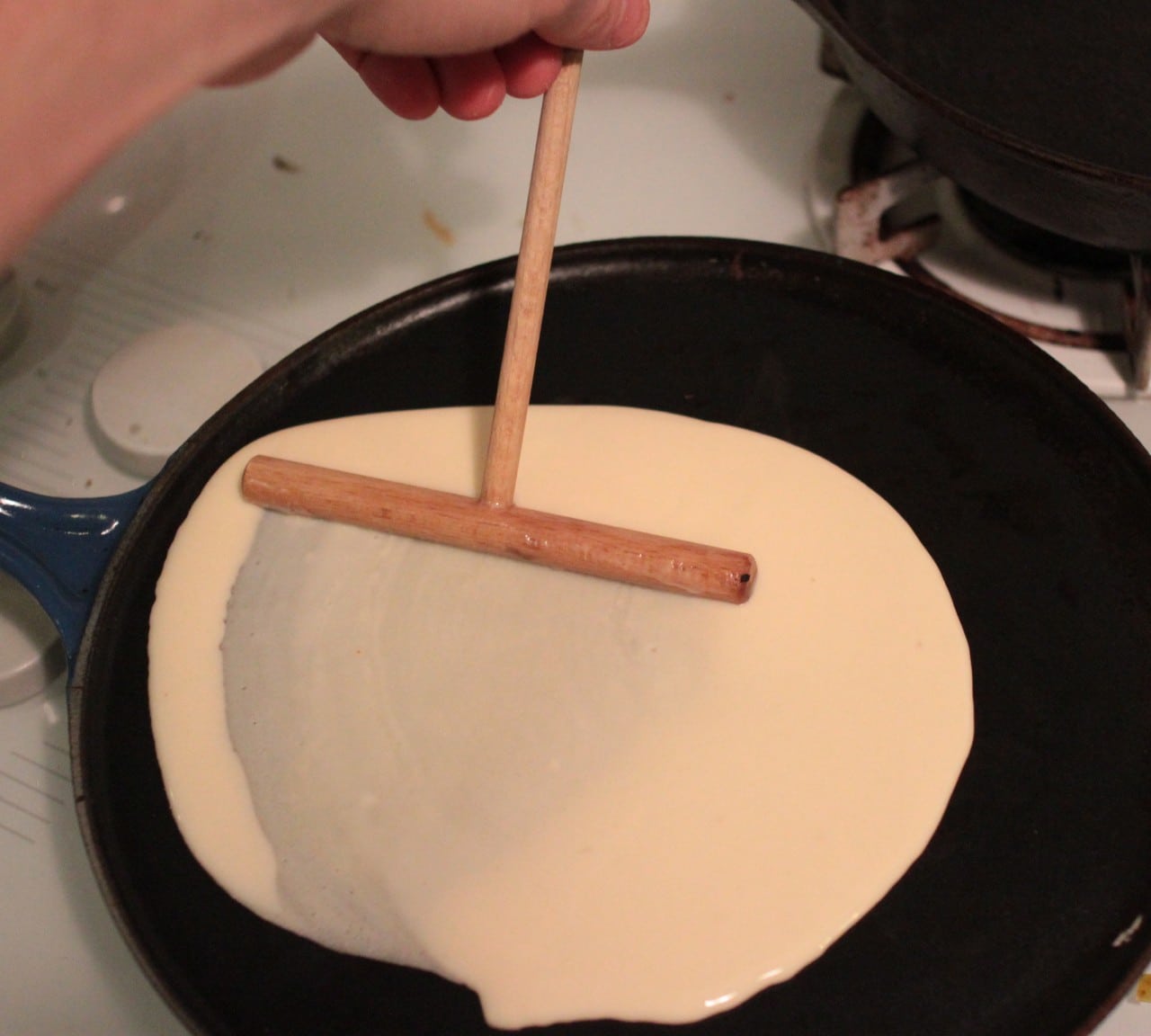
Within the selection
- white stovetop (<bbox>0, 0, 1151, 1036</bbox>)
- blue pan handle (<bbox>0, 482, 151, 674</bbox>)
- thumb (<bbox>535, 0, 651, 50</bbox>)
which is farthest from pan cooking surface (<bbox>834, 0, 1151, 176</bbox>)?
blue pan handle (<bbox>0, 482, 151, 674</bbox>)

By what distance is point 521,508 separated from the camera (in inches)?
31.9

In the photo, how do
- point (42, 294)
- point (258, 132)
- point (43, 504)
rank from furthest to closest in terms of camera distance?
point (258, 132), point (42, 294), point (43, 504)

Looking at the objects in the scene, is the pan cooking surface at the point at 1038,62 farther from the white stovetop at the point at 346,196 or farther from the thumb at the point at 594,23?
the thumb at the point at 594,23

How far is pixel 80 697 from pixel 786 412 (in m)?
0.57

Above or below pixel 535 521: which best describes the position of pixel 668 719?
below

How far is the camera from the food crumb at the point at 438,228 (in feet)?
3.86

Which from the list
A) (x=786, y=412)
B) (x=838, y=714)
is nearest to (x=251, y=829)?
(x=838, y=714)

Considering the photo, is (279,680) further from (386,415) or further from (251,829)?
(386,415)

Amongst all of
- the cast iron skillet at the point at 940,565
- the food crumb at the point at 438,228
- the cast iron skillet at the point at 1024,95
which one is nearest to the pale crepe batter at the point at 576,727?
the cast iron skillet at the point at 940,565

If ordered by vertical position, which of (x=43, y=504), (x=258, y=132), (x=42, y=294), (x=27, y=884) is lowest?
(x=27, y=884)

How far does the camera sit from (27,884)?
849 millimetres

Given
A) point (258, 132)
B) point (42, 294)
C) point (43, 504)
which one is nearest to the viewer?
point (43, 504)

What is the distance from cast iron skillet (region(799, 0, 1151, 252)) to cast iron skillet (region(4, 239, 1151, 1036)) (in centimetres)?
11

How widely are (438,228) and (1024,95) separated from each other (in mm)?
597
